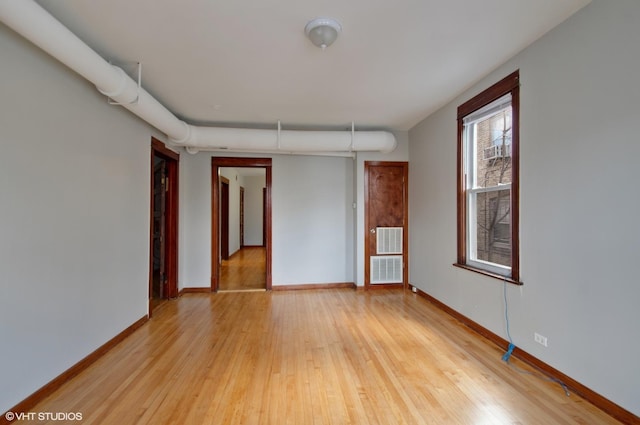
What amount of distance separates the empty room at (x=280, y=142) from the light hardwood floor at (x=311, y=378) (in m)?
0.02

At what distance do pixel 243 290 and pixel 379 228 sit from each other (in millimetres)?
2430

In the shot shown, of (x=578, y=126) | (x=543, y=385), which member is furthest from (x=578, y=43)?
(x=543, y=385)

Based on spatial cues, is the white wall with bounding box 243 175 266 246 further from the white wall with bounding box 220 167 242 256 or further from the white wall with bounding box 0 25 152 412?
the white wall with bounding box 0 25 152 412

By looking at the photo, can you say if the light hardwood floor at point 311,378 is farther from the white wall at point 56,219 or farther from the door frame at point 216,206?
the door frame at point 216,206

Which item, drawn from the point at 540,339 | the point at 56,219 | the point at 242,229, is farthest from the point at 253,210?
the point at 540,339

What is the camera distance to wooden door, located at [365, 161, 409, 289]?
4.63 meters

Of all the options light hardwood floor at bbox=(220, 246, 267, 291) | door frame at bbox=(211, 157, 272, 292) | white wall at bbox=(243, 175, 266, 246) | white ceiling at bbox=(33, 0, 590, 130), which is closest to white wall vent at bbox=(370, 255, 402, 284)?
door frame at bbox=(211, 157, 272, 292)

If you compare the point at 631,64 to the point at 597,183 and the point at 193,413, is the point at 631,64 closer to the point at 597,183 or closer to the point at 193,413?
the point at 597,183

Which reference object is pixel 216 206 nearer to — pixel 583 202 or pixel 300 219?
pixel 300 219

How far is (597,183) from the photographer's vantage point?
1.85m

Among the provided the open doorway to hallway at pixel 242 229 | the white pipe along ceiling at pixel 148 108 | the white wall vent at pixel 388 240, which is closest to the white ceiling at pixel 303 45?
the white pipe along ceiling at pixel 148 108

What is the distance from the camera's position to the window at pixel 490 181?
255 centimetres

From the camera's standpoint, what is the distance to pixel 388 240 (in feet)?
15.3

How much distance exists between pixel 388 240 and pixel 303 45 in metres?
3.25
